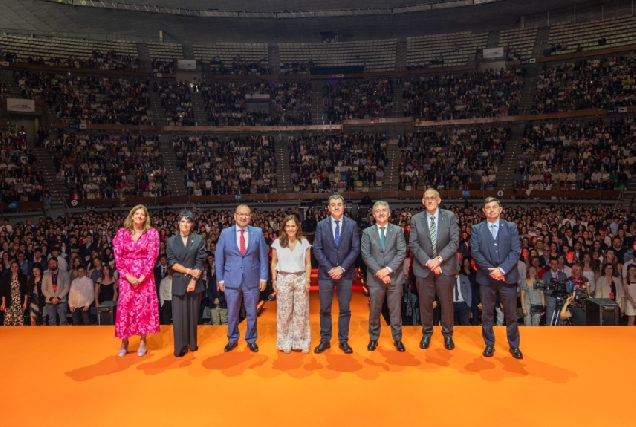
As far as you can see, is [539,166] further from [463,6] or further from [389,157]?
[463,6]

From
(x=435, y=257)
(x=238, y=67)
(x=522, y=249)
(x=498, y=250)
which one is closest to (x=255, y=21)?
(x=238, y=67)

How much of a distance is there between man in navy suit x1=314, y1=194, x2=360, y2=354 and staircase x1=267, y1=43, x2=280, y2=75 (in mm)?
24283

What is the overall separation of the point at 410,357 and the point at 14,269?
20.8 feet

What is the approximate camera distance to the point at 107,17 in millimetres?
23078

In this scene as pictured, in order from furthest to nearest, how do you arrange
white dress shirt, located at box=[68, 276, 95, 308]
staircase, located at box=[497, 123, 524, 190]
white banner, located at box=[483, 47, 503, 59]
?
white banner, located at box=[483, 47, 503, 59], staircase, located at box=[497, 123, 524, 190], white dress shirt, located at box=[68, 276, 95, 308]

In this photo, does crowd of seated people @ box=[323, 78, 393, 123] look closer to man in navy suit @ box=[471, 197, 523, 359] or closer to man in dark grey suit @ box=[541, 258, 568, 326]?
man in dark grey suit @ box=[541, 258, 568, 326]

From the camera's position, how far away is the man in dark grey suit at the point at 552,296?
21.9ft

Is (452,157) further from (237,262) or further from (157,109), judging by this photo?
(237,262)

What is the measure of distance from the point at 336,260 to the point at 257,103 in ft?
76.7

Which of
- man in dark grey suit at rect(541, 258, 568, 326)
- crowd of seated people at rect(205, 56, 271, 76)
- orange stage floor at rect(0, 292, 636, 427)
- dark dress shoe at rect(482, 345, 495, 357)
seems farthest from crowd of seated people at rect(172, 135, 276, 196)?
dark dress shoe at rect(482, 345, 495, 357)

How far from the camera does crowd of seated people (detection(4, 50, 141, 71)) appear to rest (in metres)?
22.2

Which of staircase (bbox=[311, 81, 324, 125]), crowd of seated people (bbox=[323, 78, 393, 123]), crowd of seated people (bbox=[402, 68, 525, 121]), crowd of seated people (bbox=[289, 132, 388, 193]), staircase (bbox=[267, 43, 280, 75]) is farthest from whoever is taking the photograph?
staircase (bbox=[267, 43, 280, 75])

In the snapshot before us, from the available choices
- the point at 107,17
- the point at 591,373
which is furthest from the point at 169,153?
the point at 591,373

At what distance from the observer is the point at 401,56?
Result: 89.5ft
